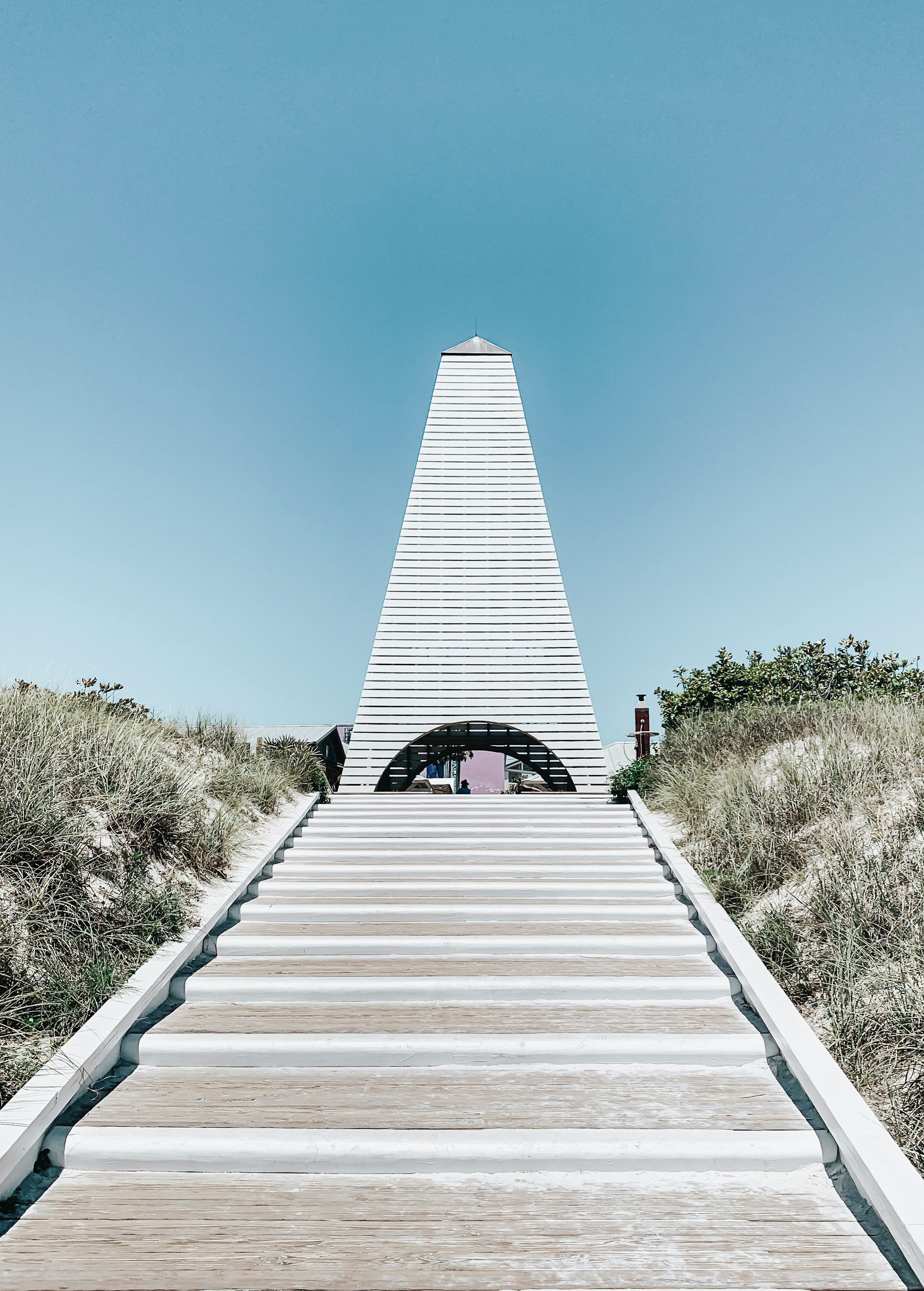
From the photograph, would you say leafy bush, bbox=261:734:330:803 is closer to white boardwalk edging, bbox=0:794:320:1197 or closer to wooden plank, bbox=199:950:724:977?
white boardwalk edging, bbox=0:794:320:1197

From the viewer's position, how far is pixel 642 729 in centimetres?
1249

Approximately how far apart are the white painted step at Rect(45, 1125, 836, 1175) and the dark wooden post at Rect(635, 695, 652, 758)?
10008mm

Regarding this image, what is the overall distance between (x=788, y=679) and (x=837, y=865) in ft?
46.8

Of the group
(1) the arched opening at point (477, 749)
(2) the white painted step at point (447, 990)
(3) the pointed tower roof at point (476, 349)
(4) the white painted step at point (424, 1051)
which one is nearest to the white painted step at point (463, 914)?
(2) the white painted step at point (447, 990)

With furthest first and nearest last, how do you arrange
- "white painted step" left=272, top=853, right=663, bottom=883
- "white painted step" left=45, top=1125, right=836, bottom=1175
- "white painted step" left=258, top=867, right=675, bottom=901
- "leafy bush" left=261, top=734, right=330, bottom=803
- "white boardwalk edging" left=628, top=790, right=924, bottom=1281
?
"leafy bush" left=261, top=734, right=330, bottom=803 → "white painted step" left=272, top=853, right=663, bottom=883 → "white painted step" left=258, top=867, right=675, bottom=901 → "white painted step" left=45, top=1125, right=836, bottom=1175 → "white boardwalk edging" left=628, top=790, right=924, bottom=1281

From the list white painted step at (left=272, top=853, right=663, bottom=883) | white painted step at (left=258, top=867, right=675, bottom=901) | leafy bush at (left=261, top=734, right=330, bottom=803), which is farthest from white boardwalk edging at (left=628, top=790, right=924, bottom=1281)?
leafy bush at (left=261, top=734, right=330, bottom=803)

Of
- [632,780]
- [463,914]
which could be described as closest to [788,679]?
[632,780]

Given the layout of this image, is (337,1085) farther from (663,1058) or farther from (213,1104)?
(663,1058)

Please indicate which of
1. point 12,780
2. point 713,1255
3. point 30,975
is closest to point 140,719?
point 12,780

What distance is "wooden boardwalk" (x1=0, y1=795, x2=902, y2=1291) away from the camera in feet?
6.58

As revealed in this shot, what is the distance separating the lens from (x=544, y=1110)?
266 centimetres

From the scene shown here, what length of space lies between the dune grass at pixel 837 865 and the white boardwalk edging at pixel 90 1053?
2786 mm

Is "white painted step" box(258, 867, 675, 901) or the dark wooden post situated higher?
the dark wooden post

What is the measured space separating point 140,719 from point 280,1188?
5.32m
